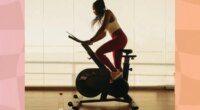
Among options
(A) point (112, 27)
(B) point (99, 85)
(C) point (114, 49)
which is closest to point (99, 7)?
(A) point (112, 27)

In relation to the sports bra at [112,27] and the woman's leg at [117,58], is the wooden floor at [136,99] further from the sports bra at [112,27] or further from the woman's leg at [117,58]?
the sports bra at [112,27]

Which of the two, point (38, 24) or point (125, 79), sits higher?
point (38, 24)

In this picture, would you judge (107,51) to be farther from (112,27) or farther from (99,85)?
(99,85)

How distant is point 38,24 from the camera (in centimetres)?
523

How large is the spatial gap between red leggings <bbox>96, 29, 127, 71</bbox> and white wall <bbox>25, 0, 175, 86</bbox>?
2.08ft
